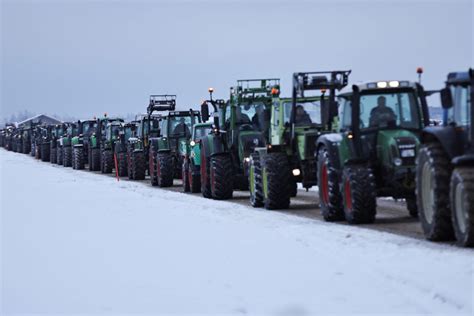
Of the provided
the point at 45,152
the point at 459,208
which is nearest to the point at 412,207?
the point at 459,208

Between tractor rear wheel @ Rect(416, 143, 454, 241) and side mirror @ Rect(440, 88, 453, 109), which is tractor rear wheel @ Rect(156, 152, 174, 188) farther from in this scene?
side mirror @ Rect(440, 88, 453, 109)

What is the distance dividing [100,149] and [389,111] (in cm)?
2785

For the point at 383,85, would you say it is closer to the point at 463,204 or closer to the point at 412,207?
the point at 412,207

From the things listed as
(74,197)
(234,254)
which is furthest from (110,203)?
(234,254)

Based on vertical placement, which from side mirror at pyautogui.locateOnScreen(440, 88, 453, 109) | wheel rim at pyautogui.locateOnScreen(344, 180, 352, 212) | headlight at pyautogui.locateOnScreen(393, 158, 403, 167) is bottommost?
wheel rim at pyautogui.locateOnScreen(344, 180, 352, 212)

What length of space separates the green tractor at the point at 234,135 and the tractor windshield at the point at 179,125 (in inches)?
249

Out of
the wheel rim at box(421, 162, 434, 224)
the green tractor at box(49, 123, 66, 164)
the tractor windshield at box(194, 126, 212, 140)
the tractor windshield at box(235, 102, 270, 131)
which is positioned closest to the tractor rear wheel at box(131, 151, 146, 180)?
the tractor windshield at box(194, 126, 212, 140)

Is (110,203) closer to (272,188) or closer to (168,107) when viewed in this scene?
(272,188)

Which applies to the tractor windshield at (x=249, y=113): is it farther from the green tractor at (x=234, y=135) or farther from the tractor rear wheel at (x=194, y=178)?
the tractor rear wheel at (x=194, y=178)

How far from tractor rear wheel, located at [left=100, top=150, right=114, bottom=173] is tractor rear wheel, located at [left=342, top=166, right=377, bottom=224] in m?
25.9

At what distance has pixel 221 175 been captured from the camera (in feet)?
76.9

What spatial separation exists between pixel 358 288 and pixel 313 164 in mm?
9844

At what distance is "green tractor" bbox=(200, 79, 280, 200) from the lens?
2289cm

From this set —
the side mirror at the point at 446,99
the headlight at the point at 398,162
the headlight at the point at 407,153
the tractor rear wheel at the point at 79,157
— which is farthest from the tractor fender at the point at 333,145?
the tractor rear wheel at the point at 79,157
